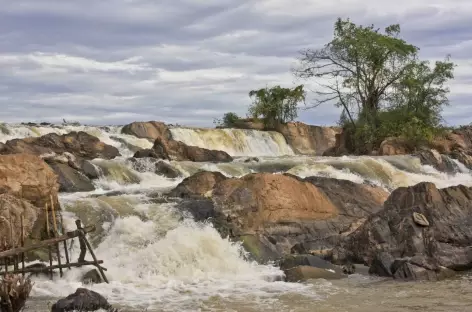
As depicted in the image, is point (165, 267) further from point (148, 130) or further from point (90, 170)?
point (148, 130)

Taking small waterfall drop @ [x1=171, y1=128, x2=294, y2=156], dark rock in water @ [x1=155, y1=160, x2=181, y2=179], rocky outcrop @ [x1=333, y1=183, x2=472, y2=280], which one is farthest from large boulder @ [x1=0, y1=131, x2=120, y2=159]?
rocky outcrop @ [x1=333, y1=183, x2=472, y2=280]

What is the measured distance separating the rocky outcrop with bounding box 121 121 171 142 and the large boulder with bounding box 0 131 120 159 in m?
7.16

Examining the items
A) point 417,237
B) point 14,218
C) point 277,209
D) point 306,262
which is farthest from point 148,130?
point 306,262

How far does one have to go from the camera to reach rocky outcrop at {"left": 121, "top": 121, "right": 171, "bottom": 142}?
42844 millimetres

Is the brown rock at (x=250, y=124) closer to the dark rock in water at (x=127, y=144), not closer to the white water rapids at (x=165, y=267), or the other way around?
the dark rock in water at (x=127, y=144)

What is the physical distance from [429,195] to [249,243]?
545cm

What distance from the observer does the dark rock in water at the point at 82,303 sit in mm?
11289

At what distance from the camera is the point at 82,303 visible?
37.4ft

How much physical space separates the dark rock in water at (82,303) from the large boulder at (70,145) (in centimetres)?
1848

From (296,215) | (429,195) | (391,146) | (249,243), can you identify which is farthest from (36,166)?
(391,146)

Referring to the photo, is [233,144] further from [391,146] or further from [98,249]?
[98,249]

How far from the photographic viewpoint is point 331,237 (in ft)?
63.5

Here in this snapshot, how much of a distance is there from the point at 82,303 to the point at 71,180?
12.8 meters

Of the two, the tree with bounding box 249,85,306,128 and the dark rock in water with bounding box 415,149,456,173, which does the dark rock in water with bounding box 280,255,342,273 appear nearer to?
the dark rock in water with bounding box 415,149,456,173
